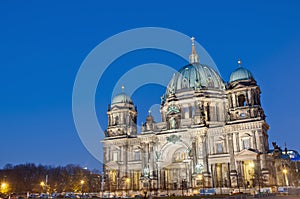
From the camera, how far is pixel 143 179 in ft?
219

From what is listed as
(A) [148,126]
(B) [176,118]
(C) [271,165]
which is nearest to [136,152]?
(A) [148,126]

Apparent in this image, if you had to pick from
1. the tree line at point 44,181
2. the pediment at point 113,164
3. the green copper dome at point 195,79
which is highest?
the green copper dome at point 195,79

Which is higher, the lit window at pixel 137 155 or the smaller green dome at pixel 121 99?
the smaller green dome at pixel 121 99

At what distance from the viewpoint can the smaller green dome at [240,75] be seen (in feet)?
218

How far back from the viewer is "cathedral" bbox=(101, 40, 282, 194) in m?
59.8

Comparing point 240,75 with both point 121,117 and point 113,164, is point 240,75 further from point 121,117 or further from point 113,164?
point 113,164

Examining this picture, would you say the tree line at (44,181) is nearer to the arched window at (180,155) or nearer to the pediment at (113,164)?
the pediment at (113,164)

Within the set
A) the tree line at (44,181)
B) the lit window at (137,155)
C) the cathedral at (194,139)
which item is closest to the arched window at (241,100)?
the cathedral at (194,139)

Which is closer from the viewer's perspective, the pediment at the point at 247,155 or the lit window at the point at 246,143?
the pediment at the point at 247,155

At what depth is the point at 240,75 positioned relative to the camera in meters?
67.1

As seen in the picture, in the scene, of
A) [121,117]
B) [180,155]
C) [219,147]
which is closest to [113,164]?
[121,117]

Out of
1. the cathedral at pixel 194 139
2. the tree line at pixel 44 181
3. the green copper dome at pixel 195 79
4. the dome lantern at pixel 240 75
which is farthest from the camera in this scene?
the tree line at pixel 44 181

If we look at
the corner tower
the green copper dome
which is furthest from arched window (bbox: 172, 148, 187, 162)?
the green copper dome

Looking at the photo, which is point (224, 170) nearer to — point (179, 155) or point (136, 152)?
Answer: point (179, 155)
